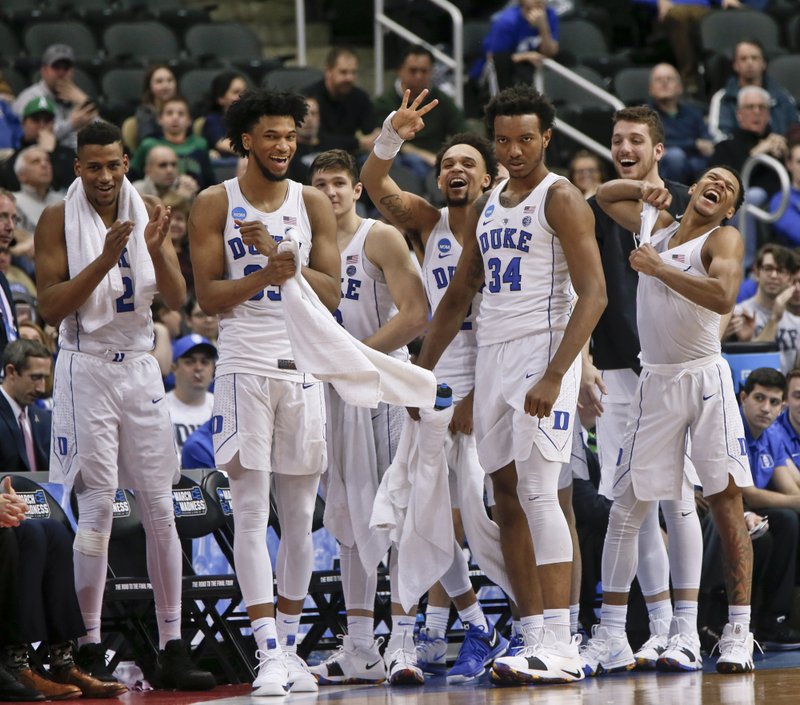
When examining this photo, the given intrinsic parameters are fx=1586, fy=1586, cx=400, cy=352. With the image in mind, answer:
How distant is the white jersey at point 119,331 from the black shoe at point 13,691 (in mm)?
→ 1382

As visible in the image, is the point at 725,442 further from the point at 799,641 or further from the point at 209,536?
the point at 209,536

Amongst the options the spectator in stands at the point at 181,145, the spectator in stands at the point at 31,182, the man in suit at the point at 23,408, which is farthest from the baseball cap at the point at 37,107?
the man in suit at the point at 23,408

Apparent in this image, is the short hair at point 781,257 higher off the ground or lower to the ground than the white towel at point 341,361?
higher

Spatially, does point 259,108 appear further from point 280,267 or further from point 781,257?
point 781,257

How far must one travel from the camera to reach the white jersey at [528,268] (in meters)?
6.45

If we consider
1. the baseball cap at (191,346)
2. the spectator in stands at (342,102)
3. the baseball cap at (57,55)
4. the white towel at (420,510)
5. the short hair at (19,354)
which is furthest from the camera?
the spectator in stands at (342,102)

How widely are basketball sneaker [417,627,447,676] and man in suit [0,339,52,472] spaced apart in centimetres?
211

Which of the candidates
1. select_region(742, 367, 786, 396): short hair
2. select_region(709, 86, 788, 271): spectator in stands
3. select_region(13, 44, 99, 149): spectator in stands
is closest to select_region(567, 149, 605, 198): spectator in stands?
select_region(709, 86, 788, 271): spectator in stands

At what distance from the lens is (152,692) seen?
6691mm

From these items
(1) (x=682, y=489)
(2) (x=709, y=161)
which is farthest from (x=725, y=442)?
(2) (x=709, y=161)

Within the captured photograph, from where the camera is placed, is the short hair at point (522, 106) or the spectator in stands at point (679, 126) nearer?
the short hair at point (522, 106)

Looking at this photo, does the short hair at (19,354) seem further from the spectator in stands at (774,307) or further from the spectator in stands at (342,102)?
the spectator in stands at (342,102)

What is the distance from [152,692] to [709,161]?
746cm

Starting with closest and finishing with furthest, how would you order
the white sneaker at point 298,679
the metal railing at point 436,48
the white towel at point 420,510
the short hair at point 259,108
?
the white sneaker at point 298,679
the short hair at point 259,108
the white towel at point 420,510
the metal railing at point 436,48
